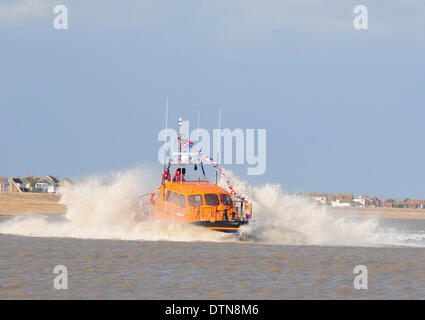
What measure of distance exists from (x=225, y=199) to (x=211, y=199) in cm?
63

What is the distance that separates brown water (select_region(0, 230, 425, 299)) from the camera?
16375mm

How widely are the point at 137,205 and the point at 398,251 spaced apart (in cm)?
1309

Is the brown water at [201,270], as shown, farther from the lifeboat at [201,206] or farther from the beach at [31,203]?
the beach at [31,203]

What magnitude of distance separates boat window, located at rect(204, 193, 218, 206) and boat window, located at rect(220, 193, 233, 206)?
0.26 m

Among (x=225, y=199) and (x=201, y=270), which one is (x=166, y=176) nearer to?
(x=225, y=199)

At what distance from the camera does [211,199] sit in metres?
29.7

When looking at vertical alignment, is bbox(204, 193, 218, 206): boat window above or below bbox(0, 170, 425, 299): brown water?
above

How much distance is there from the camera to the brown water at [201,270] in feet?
53.7

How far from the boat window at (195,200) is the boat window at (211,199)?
246 millimetres

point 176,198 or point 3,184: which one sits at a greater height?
point 3,184

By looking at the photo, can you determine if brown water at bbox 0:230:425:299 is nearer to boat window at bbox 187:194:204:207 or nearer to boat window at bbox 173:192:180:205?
boat window at bbox 187:194:204:207

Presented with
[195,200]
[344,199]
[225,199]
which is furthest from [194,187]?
[344,199]

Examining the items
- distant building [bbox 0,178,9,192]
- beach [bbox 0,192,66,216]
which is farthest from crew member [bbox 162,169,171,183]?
distant building [bbox 0,178,9,192]
